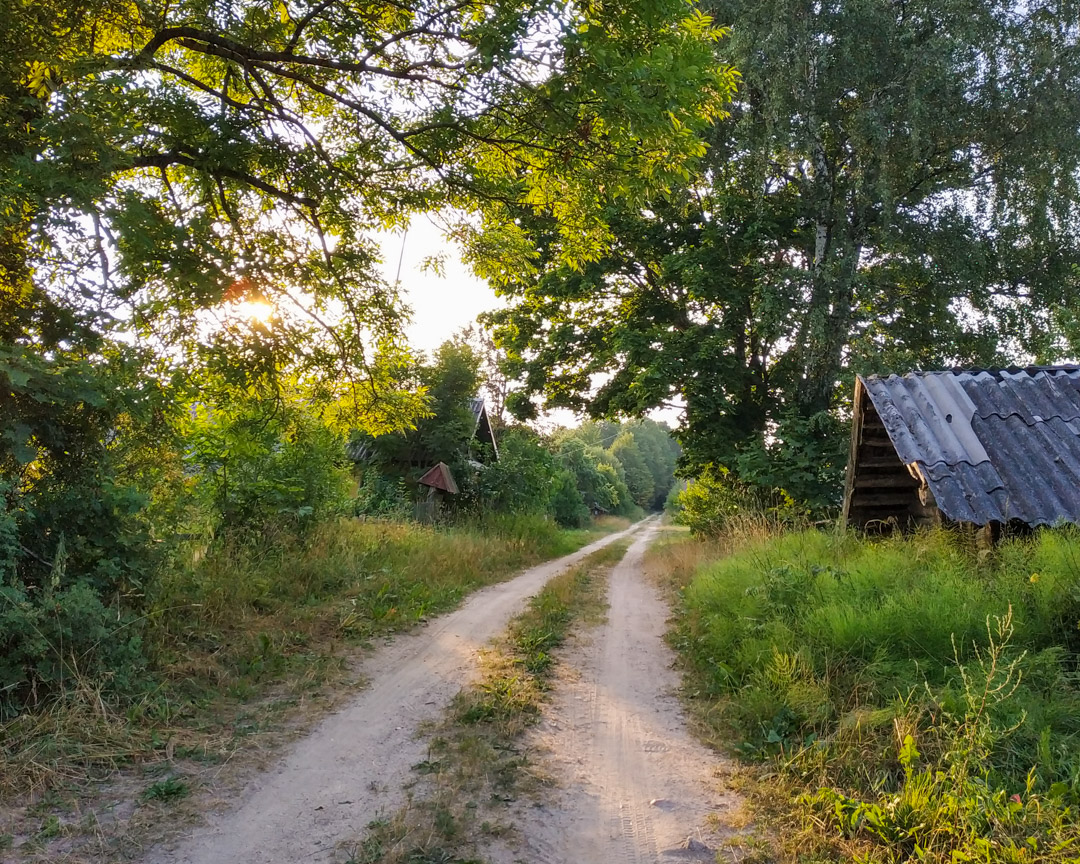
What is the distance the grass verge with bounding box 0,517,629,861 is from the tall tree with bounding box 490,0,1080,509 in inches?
239

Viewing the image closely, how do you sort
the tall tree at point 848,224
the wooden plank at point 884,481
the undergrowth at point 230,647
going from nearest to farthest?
the undergrowth at point 230,647, the wooden plank at point 884,481, the tall tree at point 848,224

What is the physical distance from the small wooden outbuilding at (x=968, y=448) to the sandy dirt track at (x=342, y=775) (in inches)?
204

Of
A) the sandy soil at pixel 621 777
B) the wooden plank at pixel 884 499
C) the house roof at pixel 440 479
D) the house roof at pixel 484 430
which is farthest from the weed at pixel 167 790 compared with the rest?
the house roof at pixel 484 430

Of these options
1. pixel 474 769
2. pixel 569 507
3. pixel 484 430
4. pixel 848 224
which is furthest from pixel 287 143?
pixel 569 507

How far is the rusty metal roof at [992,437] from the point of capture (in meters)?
5.71

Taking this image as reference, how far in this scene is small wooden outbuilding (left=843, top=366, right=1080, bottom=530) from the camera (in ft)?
18.9

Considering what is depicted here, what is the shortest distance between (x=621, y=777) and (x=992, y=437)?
545 centimetres

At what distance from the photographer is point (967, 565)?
5.68 metres

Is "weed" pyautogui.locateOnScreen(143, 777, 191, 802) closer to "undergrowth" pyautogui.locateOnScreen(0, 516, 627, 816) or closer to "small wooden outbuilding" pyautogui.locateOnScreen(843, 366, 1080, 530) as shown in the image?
"undergrowth" pyautogui.locateOnScreen(0, 516, 627, 816)

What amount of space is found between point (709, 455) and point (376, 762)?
12.8 m

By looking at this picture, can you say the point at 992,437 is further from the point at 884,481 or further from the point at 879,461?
the point at 884,481

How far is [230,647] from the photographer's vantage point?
19.0ft

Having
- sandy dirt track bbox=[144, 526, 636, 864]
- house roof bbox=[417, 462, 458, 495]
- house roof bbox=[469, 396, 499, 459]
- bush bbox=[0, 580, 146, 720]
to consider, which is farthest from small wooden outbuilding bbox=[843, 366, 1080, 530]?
house roof bbox=[469, 396, 499, 459]

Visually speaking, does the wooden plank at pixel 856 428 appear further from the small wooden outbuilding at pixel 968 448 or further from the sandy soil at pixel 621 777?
the sandy soil at pixel 621 777
